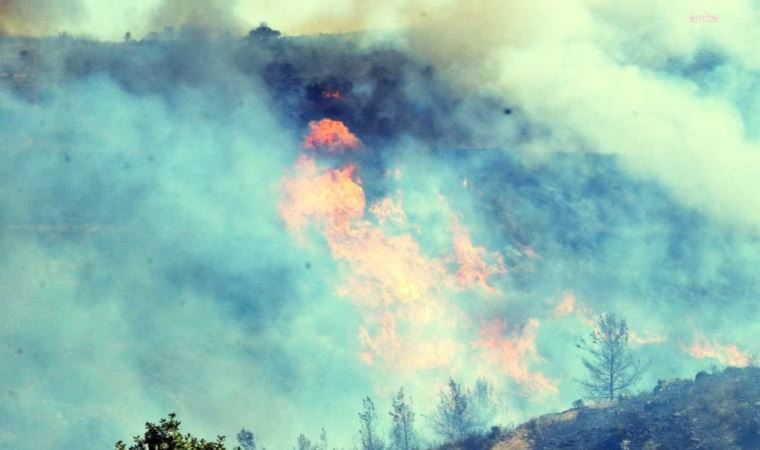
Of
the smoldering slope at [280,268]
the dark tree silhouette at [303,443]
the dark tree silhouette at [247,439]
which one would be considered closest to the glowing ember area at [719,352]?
the smoldering slope at [280,268]

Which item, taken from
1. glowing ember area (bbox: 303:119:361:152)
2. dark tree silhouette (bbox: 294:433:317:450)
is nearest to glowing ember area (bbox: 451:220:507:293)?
glowing ember area (bbox: 303:119:361:152)

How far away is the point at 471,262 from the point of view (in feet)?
306

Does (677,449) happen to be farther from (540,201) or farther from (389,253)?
(540,201)

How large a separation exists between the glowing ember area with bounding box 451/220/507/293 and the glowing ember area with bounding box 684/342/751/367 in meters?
22.0

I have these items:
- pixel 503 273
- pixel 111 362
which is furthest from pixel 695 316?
pixel 111 362

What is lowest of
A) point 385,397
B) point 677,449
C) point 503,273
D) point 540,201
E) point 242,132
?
point 677,449

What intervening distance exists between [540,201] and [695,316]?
895 inches

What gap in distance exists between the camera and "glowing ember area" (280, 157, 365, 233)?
9325 cm

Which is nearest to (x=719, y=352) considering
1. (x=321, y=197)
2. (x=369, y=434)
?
(x=369, y=434)

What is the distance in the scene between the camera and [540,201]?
9919 cm

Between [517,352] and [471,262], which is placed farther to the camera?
[471,262]

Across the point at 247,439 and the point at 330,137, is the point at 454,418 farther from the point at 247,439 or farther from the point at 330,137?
the point at 330,137

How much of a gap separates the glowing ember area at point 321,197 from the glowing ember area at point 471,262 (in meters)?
12.0

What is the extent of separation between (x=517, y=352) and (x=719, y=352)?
2048 centimetres
